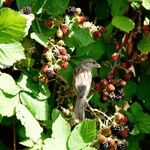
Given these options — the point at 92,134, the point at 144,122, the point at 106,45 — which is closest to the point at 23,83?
the point at 92,134

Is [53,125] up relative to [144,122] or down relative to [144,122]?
up

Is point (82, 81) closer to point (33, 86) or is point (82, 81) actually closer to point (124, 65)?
point (33, 86)

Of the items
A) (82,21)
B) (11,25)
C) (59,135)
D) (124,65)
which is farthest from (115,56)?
(11,25)

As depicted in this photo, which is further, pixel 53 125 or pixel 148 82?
pixel 148 82

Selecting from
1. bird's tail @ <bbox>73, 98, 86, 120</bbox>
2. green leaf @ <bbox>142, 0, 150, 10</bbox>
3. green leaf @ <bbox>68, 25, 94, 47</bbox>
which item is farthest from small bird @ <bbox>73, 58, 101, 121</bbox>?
green leaf @ <bbox>142, 0, 150, 10</bbox>

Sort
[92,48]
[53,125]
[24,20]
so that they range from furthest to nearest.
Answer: [92,48]
[53,125]
[24,20]

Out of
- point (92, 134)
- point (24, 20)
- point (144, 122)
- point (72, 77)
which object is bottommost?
point (144, 122)

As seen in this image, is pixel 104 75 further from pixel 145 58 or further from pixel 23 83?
pixel 23 83

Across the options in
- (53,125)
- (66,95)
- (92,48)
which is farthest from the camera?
(92,48)

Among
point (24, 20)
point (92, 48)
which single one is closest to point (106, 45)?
point (92, 48)
